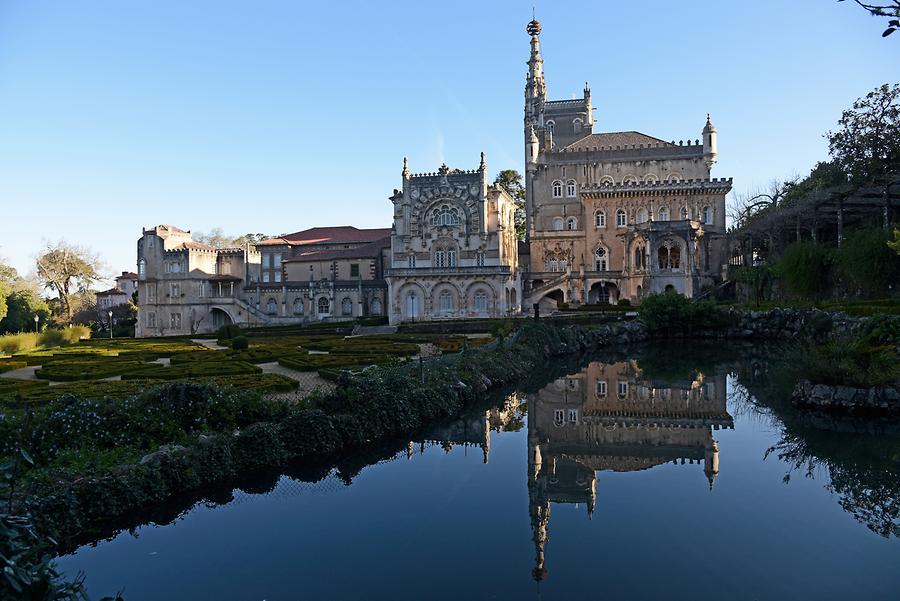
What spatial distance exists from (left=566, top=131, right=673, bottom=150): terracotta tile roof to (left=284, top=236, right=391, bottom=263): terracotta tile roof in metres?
20.3

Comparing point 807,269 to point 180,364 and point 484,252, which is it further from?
point 180,364

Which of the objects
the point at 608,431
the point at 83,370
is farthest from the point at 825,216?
the point at 83,370

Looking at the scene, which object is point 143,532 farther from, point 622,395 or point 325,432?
point 622,395

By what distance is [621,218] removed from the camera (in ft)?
185

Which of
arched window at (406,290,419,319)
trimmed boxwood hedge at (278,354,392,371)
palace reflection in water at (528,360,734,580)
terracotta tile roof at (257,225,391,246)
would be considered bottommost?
palace reflection in water at (528,360,734,580)

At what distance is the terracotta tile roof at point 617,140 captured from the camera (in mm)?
58909

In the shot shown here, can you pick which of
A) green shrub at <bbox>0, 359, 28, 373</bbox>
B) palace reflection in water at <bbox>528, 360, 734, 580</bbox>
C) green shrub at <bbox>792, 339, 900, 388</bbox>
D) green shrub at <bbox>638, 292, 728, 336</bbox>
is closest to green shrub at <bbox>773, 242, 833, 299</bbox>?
green shrub at <bbox>638, 292, 728, 336</bbox>

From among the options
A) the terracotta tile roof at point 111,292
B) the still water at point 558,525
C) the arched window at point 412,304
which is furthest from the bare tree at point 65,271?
the still water at point 558,525

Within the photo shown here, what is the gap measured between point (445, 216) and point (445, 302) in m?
7.22

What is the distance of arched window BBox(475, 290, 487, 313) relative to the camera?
166 feet

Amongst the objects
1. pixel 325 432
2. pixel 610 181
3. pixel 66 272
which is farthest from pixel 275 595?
pixel 66 272

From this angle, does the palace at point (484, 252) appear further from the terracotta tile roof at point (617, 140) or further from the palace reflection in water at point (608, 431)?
the palace reflection in water at point (608, 431)

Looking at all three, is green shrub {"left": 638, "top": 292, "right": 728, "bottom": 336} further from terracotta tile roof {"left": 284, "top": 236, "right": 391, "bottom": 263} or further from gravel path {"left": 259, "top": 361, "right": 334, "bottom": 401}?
terracotta tile roof {"left": 284, "top": 236, "right": 391, "bottom": 263}

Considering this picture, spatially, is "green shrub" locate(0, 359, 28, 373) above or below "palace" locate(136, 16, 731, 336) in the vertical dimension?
below
